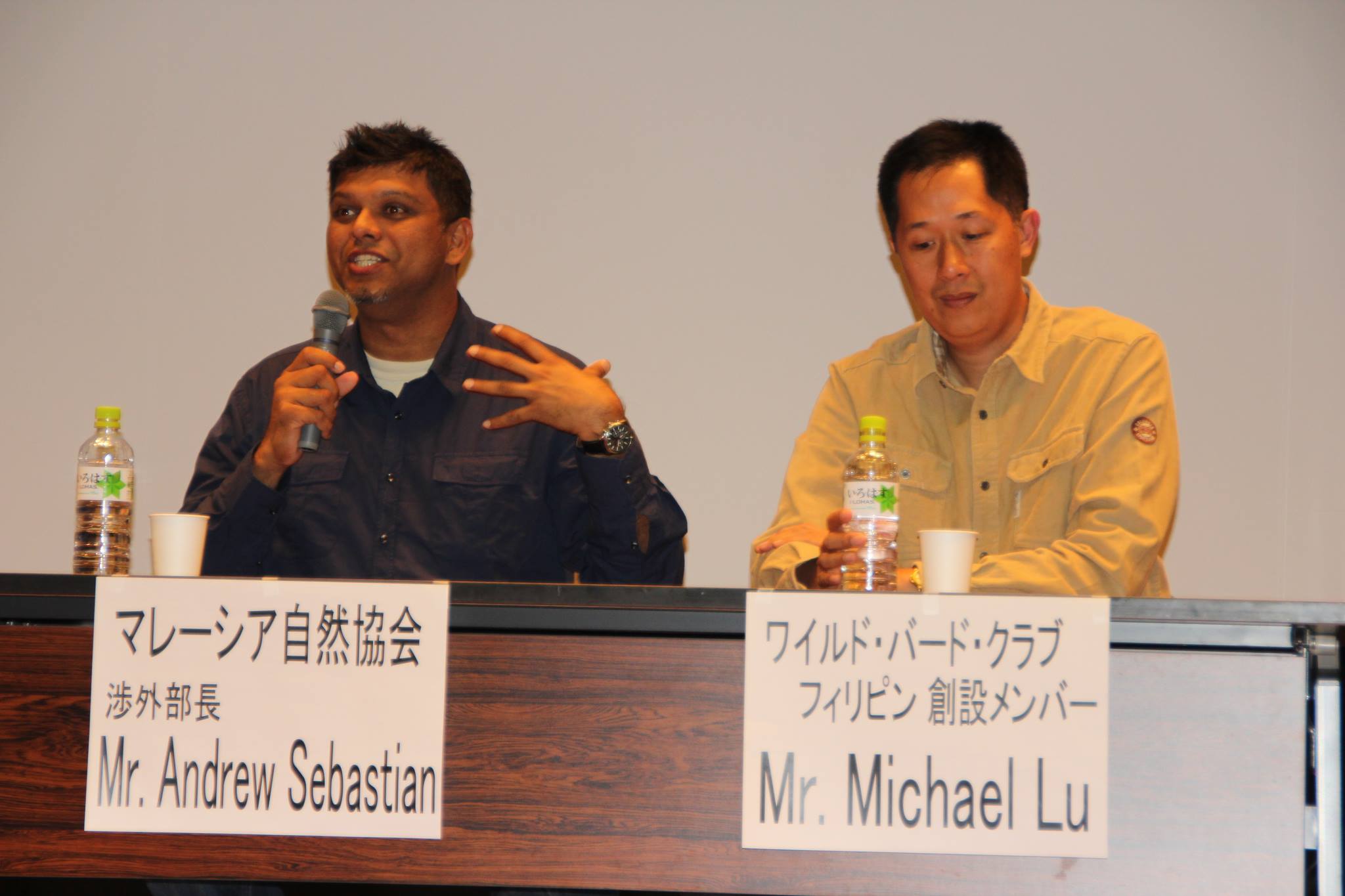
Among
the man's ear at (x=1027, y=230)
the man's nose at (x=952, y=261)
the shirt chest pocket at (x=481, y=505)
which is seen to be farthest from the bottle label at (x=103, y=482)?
the man's ear at (x=1027, y=230)

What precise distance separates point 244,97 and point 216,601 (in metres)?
1.83

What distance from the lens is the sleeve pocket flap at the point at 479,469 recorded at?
2.22 meters

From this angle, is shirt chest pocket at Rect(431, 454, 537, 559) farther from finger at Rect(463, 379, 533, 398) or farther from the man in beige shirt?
the man in beige shirt

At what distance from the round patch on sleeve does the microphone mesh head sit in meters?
A: 1.24

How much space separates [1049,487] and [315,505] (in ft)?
4.07

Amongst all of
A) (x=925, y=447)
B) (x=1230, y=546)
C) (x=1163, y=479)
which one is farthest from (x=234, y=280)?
(x=1230, y=546)

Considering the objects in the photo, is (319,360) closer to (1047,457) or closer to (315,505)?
(315,505)

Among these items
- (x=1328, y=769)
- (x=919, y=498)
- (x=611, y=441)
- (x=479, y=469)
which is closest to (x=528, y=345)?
(x=611, y=441)

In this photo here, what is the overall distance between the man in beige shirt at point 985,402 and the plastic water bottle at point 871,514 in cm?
17

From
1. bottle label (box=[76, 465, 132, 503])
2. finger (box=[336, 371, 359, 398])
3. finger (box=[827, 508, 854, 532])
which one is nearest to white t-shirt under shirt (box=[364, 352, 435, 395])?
finger (box=[336, 371, 359, 398])

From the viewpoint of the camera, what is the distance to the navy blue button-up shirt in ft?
7.05

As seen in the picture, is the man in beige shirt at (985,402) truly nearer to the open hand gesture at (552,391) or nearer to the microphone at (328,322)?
the open hand gesture at (552,391)

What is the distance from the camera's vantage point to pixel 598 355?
2.71 m

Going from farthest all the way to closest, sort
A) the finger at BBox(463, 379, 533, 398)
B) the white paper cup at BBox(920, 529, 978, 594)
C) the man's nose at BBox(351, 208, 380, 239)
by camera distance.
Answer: the man's nose at BBox(351, 208, 380, 239) < the finger at BBox(463, 379, 533, 398) < the white paper cup at BBox(920, 529, 978, 594)
